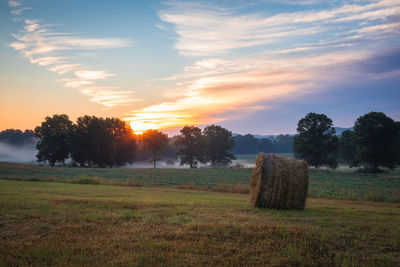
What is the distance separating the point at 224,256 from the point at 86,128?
8139 centimetres

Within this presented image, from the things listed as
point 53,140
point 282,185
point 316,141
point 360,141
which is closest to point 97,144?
point 53,140

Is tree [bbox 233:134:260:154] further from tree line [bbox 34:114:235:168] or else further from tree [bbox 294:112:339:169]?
tree [bbox 294:112:339:169]

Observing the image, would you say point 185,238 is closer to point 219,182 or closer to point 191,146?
point 219,182

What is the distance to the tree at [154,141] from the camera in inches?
3617

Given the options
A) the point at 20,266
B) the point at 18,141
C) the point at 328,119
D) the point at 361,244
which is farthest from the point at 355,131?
the point at 18,141

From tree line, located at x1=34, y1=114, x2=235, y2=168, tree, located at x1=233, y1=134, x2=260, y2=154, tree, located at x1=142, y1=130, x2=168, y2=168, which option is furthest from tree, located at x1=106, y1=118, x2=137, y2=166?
tree, located at x1=233, y1=134, x2=260, y2=154

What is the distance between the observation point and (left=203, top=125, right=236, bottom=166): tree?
103938 millimetres

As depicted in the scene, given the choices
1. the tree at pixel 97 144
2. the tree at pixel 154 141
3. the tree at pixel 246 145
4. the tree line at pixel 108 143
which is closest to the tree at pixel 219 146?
the tree line at pixel 108 143

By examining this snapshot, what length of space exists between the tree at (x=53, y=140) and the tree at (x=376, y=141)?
70.0 m

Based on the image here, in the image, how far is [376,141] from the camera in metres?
69.4

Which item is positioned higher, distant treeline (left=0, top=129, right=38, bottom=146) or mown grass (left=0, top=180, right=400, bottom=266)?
distant treeline (left=0, top=129, right=38, bottom=146)

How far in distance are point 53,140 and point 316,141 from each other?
212ft

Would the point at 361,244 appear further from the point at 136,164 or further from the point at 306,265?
the point at 136,164

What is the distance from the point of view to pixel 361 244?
848 cm
